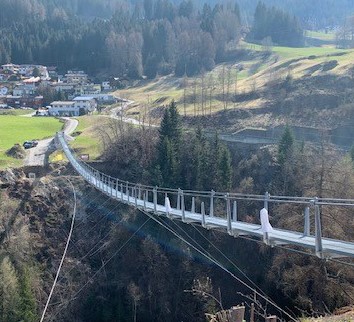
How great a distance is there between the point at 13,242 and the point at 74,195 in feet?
13.5

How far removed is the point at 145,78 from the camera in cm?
5591

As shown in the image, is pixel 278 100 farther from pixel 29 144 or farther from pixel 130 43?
pixel 130 43

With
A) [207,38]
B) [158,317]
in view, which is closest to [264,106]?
[158,317]

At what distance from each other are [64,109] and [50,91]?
8291 mm

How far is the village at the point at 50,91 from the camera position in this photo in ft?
147

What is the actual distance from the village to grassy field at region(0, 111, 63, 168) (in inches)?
187

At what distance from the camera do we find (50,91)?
5156 cm

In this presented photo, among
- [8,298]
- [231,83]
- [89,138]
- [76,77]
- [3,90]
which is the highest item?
[231,83]

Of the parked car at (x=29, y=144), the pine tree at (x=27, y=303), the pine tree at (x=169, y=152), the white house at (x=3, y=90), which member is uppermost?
the pine tree at (x=169, y=152)

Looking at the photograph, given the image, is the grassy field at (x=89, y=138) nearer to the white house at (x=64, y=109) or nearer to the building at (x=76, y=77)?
the white house at (x=64, y=109)

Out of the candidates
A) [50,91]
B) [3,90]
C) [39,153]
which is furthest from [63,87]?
[39,153]

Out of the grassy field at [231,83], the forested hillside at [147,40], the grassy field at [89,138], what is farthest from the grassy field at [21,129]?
the forested hillside at [147,40]

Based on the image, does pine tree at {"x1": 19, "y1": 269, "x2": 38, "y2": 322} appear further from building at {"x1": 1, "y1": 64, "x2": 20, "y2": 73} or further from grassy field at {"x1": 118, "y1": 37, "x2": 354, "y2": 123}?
building at {"x1": 1, "y1": 64, "x2": 20, "y2": 73}

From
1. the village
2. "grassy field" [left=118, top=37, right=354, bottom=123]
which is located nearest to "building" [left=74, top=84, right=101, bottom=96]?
the village
